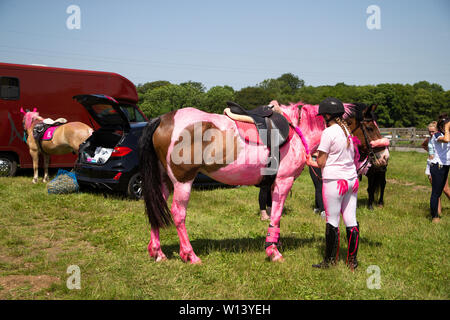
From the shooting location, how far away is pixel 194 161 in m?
4.28

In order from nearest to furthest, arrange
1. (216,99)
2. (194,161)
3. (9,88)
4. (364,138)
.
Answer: (194,161) → (364,138) → (9,88) → (216,99)

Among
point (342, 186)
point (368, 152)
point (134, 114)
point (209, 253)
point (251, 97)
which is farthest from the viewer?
point (251, 97)

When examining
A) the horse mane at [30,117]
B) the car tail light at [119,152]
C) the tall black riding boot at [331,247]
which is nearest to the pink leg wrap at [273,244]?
the tall black riding boot at [331,247]

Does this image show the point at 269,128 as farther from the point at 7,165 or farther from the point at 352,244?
the point at 7,165

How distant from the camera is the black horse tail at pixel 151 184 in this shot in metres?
4.43

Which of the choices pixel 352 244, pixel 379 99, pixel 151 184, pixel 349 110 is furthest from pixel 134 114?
pixel 379 99

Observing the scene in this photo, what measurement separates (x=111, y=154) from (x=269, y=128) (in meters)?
4.56

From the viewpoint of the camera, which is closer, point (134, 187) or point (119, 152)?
point (119, 152)

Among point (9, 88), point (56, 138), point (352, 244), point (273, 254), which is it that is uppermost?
point (9, 88)

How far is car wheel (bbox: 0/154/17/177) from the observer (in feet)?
36.6

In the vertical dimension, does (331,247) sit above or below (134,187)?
above

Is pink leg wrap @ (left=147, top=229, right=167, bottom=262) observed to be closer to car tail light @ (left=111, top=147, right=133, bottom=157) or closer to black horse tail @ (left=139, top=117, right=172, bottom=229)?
black horse tail @ (left=139, top=117, right=172, bottom=229)
